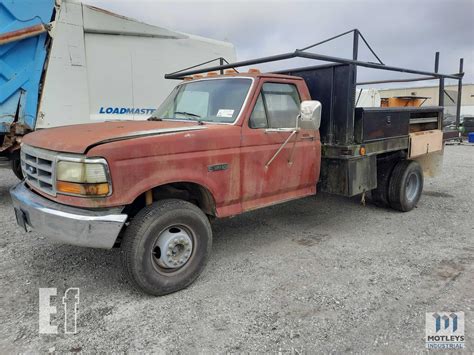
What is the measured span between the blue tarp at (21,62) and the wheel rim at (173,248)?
4.04 meters

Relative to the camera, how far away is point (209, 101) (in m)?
4.34

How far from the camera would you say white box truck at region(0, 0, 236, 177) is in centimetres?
602

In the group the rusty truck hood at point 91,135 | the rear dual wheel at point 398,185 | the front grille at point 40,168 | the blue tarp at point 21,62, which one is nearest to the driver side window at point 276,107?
Answer: the rusty truck hood at point 91,135

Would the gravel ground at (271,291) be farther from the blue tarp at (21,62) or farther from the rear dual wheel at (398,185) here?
the blue tarp at (21,62)

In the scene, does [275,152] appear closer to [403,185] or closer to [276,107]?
[276,107]

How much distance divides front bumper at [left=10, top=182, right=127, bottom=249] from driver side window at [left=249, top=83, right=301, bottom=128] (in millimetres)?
1746

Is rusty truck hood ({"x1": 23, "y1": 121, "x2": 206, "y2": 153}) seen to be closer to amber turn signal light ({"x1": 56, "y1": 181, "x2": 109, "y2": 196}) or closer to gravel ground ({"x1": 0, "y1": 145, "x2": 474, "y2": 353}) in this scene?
amber turn signal light ({"x1": 56, "y1": 181, "x2": 109, "y2": 196})

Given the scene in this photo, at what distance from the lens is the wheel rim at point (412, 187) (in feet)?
20.5

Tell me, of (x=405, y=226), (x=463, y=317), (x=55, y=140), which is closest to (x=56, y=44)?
(x=55, y=140)

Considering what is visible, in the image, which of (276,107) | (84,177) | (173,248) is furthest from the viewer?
(276,107)

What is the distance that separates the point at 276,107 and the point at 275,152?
54cm

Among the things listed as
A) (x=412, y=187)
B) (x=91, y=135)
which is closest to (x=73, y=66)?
(x=91, y=135)

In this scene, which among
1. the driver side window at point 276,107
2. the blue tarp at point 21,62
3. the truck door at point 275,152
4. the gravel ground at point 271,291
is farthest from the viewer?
the blue tarp at point 21,62

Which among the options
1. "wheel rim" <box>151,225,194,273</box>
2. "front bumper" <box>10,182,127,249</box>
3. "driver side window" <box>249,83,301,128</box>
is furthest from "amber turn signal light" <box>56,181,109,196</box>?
"driver side window" <box>249,83,301,128</box>
